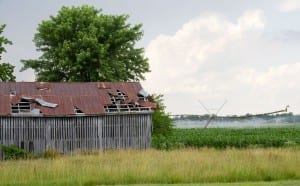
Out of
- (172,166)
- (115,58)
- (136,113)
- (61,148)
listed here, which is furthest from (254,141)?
(172,166)

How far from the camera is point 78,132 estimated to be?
31.3 meters

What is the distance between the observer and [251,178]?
1752 cm

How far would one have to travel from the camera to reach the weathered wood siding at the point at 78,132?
99.0 feet

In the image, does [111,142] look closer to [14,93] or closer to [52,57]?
[14,93]

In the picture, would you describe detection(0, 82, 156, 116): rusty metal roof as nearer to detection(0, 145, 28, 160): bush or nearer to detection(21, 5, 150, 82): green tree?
detection(0, 145, 28, 160): bush

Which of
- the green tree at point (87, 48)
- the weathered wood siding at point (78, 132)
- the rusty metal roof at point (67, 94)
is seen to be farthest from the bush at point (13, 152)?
the green tree at point (87, 48)

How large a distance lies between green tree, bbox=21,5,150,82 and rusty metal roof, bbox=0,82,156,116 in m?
9.53

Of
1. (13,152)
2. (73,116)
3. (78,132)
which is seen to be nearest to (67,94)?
(73,116)

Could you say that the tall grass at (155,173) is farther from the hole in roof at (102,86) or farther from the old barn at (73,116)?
the hole in roof at (102,86)

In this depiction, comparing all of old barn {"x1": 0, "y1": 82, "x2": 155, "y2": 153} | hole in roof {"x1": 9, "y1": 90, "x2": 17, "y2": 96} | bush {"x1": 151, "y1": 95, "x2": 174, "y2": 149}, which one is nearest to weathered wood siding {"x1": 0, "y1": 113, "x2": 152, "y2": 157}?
old barn {"x1": 0, "y1": 82, "x2": 155, "y2": 153}

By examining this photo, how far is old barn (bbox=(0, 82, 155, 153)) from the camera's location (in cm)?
3038

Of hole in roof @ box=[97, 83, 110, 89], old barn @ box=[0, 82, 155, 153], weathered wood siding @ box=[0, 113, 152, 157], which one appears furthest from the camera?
hole in roof @ box=[97, 83, 110, 89]

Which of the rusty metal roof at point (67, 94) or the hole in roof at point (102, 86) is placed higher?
the hole in roof at point (102, 86)

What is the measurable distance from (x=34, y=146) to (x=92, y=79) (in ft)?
48.4
